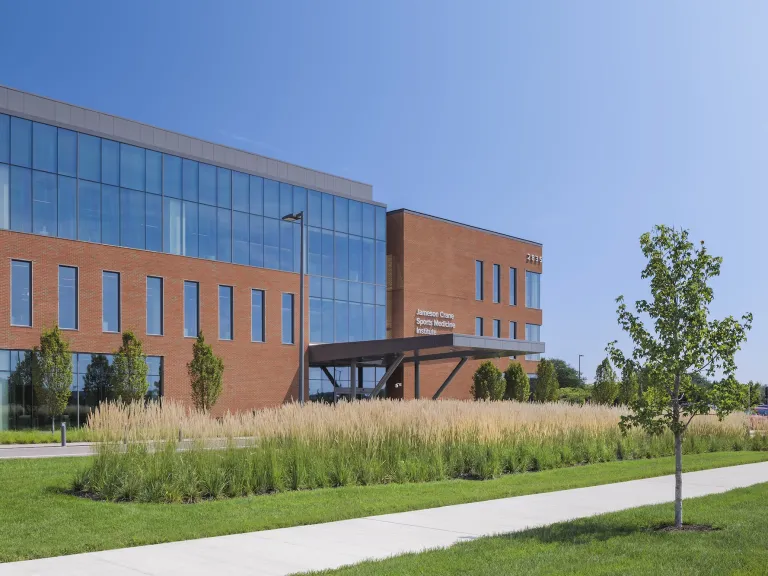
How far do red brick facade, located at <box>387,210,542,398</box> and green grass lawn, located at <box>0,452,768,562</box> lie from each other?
37.1 m

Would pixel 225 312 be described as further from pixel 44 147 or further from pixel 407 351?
pixel 44 147

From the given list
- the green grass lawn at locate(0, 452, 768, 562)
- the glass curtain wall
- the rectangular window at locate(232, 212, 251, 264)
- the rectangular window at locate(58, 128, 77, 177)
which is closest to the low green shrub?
the green grass lawn at locate(0, 452, 768, 562)

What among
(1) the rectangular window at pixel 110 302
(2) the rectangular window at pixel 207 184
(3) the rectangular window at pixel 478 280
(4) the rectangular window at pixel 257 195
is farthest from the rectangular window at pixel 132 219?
(3) the rectangular window at pixel 478 280

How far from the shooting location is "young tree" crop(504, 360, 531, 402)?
60.8 metres

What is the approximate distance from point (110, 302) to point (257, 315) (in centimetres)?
876

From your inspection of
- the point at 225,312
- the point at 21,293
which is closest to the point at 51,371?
the point at 21,293

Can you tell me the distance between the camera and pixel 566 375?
417ft

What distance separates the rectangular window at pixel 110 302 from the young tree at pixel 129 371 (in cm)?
87

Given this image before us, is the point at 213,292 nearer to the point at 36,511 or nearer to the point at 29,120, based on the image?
the point at 29,120

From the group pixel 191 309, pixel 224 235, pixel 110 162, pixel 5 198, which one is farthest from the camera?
pixel 224 235

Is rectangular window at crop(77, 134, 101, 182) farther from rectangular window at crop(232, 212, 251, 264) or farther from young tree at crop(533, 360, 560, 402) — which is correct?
young tree at crop(533, 360, 560, 402)

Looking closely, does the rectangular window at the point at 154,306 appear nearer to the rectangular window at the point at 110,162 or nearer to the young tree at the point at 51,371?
the rectangular window at the point at 110,162

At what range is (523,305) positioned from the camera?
65.6 m

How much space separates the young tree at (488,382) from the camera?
2286 inches
